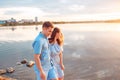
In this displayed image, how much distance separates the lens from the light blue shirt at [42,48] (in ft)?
21.9

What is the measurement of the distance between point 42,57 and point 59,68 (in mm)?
1394

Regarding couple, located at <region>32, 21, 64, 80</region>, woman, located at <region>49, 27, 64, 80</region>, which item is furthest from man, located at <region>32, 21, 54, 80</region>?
woman, located at <region>49, 27, 64, 80</region>

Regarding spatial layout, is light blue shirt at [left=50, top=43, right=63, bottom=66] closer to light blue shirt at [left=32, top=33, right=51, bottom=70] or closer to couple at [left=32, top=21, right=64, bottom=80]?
couple at [left=32, top=21, right=64, bottom=80]

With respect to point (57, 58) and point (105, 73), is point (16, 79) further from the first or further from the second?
point (57, 58)

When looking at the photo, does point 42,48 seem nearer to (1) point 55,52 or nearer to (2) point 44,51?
(2) point 44,51

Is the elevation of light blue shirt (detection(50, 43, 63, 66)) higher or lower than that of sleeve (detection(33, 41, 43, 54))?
lower

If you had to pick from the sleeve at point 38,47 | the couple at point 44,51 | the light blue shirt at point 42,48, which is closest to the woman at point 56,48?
the couple at point 44,51

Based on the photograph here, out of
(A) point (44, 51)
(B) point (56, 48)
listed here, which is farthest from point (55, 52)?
(A) point (44, 51)

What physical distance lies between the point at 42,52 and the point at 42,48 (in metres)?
0.12

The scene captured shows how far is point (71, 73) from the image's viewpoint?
1938 cm

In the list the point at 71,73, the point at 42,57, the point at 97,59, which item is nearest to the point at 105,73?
the point at 71,73

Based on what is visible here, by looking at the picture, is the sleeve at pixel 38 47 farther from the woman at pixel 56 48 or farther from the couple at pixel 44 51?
the woman at pixel 56 48

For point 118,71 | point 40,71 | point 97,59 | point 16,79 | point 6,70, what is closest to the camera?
point 40,71

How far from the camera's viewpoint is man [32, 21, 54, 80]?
21.8 ft
